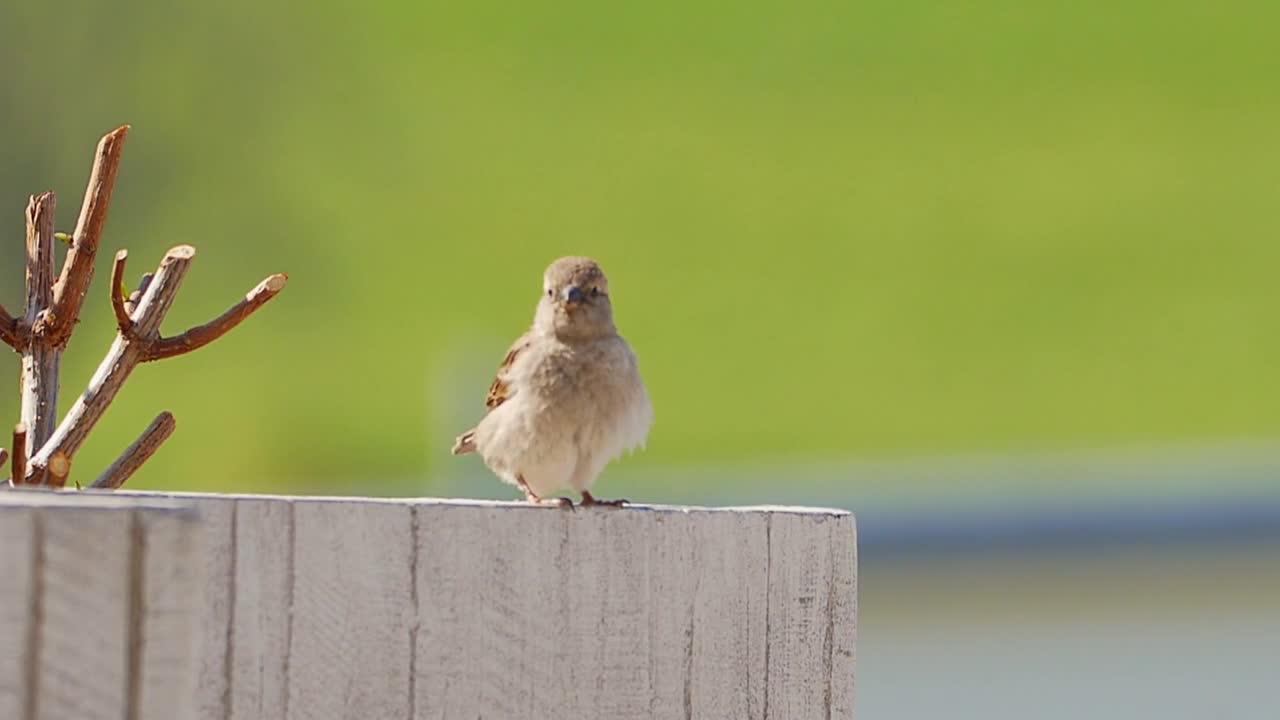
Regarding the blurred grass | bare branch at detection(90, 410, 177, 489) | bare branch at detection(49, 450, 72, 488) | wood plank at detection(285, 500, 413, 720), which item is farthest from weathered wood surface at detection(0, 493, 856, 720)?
the blurred grass

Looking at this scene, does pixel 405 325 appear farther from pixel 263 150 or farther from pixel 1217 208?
pixel 1217 208

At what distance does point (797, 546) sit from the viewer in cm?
183

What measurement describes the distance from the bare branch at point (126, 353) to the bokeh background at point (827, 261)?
665 centimetres

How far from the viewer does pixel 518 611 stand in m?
1.72

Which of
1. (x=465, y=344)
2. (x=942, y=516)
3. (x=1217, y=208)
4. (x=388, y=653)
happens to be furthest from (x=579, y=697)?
(x=1217, y=208)

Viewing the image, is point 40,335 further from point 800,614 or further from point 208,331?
point 800,614

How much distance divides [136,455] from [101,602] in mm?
1141

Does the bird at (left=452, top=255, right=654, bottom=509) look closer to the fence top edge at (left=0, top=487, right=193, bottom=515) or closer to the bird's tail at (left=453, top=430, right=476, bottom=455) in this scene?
the bird's tail at (left=453, top=430, right=476, bottom=455)

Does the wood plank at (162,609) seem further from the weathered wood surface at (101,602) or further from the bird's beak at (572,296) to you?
the bird's beak at (572,296)

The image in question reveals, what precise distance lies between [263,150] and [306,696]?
8017mm

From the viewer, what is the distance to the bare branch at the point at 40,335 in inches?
81.7

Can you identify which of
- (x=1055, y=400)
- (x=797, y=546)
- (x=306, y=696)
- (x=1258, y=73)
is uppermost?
(x=1258, y=73)

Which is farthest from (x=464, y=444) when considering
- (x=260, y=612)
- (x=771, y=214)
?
(x=771, y=214)

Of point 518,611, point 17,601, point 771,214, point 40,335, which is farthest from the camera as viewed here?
point 771,214
